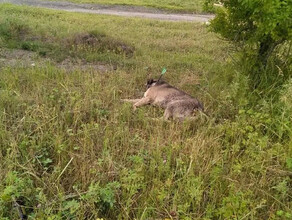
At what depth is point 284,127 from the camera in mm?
4008

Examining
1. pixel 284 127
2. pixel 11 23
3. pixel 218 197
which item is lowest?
pixel 218 197

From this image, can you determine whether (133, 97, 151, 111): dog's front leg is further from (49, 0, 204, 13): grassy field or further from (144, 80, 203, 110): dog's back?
(49, 0, 204, 13): grassy field

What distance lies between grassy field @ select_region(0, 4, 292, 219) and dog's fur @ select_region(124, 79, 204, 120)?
A: 19cm

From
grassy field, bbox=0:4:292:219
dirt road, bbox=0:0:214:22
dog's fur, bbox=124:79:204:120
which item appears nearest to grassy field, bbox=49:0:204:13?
dirt road, bbox=0:0:214:22

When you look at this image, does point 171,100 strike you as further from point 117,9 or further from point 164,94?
point 117,9

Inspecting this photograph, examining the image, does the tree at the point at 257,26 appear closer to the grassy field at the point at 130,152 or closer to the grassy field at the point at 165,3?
the grassy field at the point at 130,152

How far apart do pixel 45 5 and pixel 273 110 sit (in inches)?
625

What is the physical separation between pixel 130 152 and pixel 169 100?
168 cm

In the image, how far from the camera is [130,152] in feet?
12.0

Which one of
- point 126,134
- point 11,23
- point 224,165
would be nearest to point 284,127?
A: point 224,165

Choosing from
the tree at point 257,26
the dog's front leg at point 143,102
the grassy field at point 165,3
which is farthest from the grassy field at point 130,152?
the grassy field at point 165,3

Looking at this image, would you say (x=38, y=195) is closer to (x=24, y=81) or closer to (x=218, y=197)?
(x=218, y=197)

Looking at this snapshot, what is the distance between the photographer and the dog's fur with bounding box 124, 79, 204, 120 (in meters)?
4.67

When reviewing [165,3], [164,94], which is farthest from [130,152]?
[165,3]
